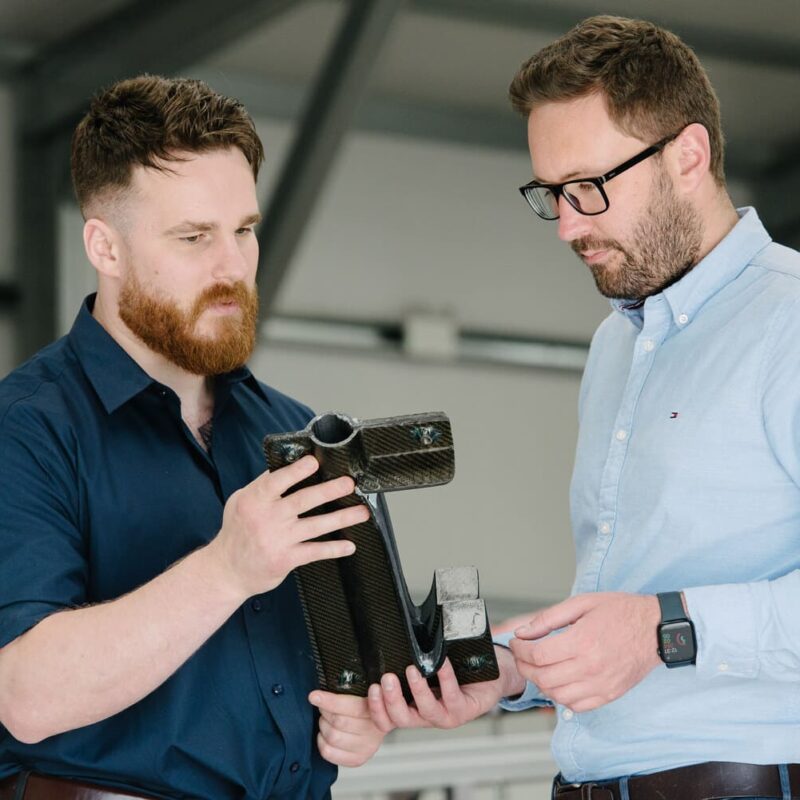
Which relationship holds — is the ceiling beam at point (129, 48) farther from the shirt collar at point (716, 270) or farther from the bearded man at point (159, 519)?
the shirt collar at point (716, 270)

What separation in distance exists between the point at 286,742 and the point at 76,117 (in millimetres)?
8753

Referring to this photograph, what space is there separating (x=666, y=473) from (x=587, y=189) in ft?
1.89

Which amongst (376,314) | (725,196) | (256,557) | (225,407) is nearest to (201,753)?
(256,557)

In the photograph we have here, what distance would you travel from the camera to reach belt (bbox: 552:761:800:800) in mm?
2236

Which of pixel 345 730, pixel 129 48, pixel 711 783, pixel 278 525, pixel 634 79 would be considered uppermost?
pixel 129 48

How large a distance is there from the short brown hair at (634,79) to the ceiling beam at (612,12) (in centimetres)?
753

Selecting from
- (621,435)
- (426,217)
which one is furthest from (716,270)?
(426,217)

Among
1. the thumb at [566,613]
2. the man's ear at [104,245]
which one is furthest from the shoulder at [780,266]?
the man's ear at [104,245]

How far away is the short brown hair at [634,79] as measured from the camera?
2467mm

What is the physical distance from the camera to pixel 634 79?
246 centimetres

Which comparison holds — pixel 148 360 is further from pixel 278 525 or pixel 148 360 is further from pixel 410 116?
pixel 410 116

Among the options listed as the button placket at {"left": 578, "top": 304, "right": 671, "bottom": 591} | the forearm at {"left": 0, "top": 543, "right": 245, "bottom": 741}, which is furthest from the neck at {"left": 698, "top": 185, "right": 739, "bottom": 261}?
the forearm at {"left": 0, "top": 543, "right": 245, "bottom": 741}

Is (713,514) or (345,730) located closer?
(713,514)

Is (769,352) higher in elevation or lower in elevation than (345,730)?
higher
